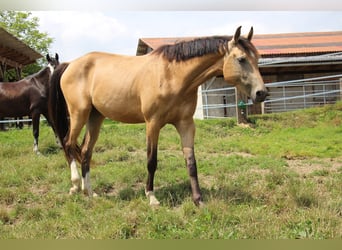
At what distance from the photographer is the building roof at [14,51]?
11.3 meters

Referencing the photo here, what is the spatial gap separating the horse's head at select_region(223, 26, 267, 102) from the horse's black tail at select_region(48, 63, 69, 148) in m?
2.54

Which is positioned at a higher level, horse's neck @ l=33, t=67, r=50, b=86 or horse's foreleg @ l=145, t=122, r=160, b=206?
horse's neck @ l=33, t=67, r=50, b=86

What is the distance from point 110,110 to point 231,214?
2.00 m

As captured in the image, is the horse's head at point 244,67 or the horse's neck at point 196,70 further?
the horse's neck at point 196,70

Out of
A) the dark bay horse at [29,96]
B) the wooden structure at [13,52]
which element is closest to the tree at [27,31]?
the wooden structure at [13,52]

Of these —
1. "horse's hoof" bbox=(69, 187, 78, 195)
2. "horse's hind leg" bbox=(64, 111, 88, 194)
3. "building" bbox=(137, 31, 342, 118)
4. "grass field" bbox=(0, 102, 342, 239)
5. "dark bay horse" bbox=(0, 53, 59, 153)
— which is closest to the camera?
"grass field" bbox=(0, 102, 342, 239)

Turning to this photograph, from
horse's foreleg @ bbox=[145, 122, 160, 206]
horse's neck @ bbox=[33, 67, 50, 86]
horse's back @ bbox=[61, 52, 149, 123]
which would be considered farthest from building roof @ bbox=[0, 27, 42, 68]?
horse's foreleg @ bbox=[145, 122, 160, 206]

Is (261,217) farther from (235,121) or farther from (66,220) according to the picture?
(235,121)

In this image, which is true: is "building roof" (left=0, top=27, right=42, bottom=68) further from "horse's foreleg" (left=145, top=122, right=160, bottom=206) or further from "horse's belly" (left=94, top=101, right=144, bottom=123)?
"horse's foreleg" (left=145, top=122, right=160, bottom=206)

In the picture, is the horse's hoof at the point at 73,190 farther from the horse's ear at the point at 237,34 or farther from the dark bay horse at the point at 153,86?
the horse's ear at the point at 237,34

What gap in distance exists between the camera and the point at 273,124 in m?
9.55

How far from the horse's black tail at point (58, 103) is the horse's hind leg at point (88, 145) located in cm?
48

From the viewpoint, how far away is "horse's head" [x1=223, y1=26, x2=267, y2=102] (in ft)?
11.0

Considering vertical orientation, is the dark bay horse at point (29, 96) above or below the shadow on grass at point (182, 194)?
above
